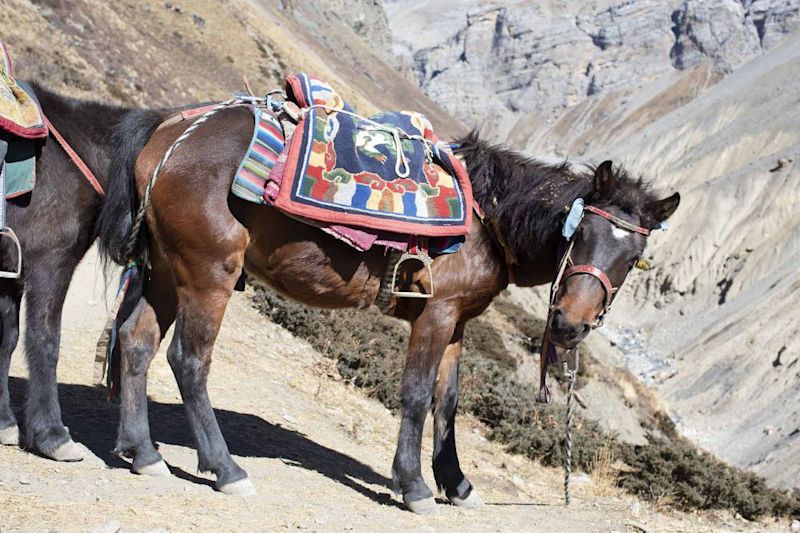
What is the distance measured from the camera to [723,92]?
7644 centimetres

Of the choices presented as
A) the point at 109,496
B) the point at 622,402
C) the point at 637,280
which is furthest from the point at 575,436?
the point at 637,280

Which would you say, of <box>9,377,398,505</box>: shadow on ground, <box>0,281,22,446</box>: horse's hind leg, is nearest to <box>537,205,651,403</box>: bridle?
<box>9,377,398,505</box>: shadow on ground

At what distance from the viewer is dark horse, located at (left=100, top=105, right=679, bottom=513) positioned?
5.16 meters

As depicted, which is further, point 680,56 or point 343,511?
point 680,56

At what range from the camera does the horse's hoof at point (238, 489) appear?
5098mm

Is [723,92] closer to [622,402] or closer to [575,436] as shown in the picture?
[622,402]

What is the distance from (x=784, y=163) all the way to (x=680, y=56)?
299 feet

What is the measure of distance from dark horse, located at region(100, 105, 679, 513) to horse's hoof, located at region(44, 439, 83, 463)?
0.26 m

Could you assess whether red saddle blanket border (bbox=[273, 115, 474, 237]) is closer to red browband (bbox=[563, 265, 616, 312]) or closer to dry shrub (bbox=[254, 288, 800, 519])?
red browband (bbox=[563, 265, 616, 312])

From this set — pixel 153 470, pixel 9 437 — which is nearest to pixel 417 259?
pixel 153 470

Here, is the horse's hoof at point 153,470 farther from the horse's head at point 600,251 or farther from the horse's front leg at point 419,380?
the horse's head at point 600,251

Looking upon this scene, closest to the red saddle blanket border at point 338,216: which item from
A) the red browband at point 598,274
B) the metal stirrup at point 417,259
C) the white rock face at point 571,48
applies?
the metal stirrup at point 417,259

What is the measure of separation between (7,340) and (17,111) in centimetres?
146

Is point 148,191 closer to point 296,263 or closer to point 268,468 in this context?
point 296,263
